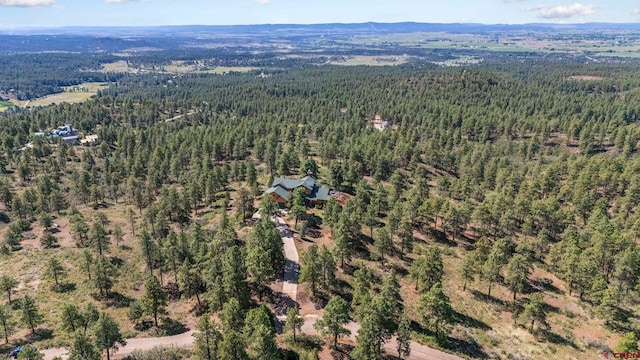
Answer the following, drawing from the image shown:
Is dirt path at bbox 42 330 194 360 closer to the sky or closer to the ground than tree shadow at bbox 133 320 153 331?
closer to the sky

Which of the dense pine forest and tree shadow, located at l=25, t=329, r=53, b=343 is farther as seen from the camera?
tree shadow, located at l=25, t=329, r=53, b=343

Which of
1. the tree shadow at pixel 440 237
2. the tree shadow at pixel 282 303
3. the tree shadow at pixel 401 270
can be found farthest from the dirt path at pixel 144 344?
the tree shadow at pixel 440 237

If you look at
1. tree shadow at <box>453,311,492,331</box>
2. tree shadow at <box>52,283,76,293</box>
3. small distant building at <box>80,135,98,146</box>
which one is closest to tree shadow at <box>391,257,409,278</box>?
tree shadow at <box>453,311,492,331</box>

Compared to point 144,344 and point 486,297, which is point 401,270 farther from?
point 144,344

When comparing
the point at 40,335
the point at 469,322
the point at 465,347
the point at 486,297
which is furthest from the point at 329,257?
the point at 40,335

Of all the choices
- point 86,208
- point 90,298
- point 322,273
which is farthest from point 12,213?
point 322,273

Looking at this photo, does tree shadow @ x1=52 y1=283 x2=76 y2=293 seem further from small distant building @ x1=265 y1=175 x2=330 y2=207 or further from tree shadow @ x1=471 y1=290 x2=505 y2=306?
tree shadow @ x1=471 y1=290 x2=505 y2=306
